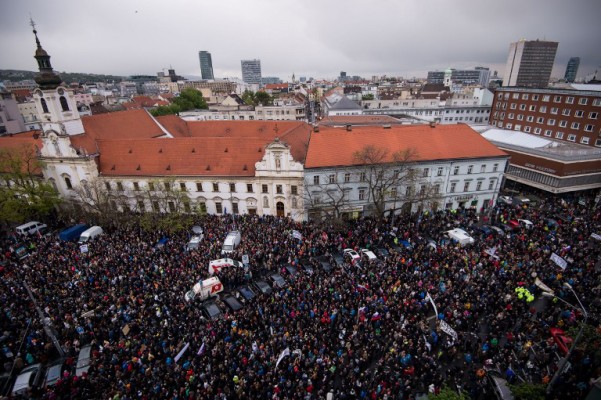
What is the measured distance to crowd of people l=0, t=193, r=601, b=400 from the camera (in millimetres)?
16750

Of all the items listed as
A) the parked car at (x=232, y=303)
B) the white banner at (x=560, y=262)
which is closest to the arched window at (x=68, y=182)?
the parked car at (x=232, y=303)

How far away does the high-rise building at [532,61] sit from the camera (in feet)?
561

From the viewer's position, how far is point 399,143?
121ft

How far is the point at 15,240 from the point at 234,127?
3223 cm

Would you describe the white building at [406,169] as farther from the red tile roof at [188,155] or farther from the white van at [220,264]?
the white van at [220,264]

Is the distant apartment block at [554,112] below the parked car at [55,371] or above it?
above

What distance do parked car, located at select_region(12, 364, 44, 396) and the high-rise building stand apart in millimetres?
220184

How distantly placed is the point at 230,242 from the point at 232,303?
788 centimetres

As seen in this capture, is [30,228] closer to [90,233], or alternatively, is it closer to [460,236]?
[90,233]

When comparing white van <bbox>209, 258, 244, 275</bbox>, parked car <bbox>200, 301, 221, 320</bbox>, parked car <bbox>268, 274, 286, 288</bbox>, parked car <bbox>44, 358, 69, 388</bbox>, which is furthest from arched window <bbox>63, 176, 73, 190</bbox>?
parked car <bbox>268, 274, 286, 288</bbox>

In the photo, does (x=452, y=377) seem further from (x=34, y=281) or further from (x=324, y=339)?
(x=34, y=281)

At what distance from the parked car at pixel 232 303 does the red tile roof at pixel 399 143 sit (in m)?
16.7

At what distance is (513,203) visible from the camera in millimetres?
39844

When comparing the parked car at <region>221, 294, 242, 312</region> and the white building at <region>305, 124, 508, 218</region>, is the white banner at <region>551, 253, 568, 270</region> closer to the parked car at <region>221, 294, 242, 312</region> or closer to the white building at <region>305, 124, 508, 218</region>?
the white building at <region>305, 124, 508, 218</region>
